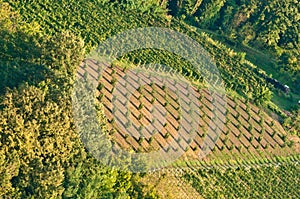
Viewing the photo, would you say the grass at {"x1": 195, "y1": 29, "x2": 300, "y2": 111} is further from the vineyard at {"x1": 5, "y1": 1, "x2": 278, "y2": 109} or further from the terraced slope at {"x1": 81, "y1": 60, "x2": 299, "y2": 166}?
the terraced slope at {"x1": 81, "y1": 60, "x2": 299, "y2": 166}

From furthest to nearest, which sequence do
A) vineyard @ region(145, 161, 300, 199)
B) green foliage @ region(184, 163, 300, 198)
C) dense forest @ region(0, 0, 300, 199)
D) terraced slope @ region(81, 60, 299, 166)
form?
terraced slope @ region(81, 60, 299, 166), green foliage @ region(184, 163, 300, 198), vineyard @ region(145, 161, 300, 199), dense forest @ region(0, 0, 300, 199)

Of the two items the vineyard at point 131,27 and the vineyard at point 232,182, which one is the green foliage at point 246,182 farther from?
the vineyard at point 131,27

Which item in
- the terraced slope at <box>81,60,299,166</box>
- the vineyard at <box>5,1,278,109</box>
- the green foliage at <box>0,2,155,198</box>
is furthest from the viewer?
the vineyard at <box>5,1,278,109</box>

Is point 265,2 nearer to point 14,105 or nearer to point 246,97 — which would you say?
point 246,97

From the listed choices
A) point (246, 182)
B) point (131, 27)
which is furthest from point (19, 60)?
point (246, 182)

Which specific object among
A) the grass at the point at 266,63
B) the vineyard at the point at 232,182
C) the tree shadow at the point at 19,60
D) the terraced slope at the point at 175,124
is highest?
the grass at the point at 266,63

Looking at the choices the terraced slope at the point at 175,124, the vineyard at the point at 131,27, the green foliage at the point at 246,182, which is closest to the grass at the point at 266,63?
the vineyard at the point at 131,27

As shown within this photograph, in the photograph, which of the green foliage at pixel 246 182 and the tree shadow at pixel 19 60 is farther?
the green foliage at pixel 246 182

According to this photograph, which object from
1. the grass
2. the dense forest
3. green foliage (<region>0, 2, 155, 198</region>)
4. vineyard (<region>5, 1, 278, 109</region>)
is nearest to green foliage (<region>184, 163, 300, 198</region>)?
the dense forest
